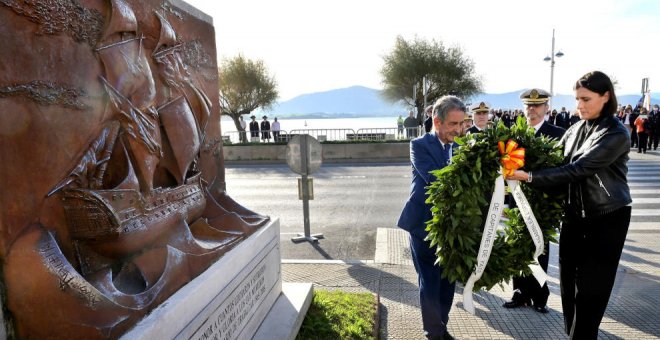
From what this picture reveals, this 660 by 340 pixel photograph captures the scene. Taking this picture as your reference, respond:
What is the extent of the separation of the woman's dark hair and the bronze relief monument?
116 inches

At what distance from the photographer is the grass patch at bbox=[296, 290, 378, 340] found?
12.0 feet

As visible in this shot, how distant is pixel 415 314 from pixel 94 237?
3047 millimetres

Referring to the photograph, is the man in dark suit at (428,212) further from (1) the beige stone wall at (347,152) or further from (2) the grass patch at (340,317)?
(1) the beige stone wall at (347,152)

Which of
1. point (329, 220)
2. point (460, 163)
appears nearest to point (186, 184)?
point (460, 163)

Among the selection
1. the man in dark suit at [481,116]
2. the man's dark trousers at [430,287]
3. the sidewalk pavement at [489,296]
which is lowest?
the sidewalk pavement at [489,296]

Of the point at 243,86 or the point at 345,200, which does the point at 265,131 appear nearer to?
the point at 243,86

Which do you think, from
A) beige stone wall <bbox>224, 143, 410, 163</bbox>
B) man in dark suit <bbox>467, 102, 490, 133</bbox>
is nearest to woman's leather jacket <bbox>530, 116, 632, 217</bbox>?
man in dark suit <bbox>467, 102, 490, 133</bbox>

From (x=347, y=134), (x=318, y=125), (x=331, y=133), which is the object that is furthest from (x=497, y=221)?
(x=318, y=125)

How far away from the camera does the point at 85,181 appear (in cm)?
208

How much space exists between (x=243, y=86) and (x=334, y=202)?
705 inches

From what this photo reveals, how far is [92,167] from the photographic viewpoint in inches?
83.0

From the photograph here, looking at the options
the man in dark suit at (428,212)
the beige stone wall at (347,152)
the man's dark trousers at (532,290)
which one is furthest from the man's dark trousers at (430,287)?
the beige stone wall at (347,152)

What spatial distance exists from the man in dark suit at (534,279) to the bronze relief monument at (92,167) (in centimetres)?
305

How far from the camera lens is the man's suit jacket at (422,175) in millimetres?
3535
